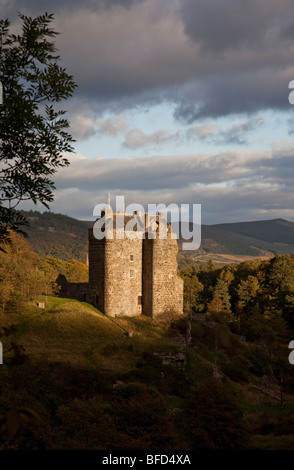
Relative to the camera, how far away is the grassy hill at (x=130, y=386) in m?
20.1

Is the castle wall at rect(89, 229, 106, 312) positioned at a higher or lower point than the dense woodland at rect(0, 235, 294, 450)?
higher

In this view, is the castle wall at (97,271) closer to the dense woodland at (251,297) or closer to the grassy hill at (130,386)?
the grassy hill at (130,386)

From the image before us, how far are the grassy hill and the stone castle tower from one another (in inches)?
65.9

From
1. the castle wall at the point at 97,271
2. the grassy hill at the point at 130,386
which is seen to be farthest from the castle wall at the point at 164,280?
the castle wall at the point at 97,271

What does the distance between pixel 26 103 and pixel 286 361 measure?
5208 centimetres

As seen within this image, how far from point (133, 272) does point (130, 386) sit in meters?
20.0

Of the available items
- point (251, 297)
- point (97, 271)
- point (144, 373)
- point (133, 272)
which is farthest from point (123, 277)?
point (251, 297)

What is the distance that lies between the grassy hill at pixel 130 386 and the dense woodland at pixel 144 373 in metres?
0.07

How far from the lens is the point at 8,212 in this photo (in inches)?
480

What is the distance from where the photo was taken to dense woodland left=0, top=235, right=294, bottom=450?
2039 cm

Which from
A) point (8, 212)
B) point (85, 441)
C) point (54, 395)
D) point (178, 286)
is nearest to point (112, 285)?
point (178, 286)

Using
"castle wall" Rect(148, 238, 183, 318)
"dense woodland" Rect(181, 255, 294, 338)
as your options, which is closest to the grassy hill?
A: "castle wall" Rect(148, 238, 183, 318)

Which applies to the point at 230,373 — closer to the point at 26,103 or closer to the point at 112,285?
the point at 112,285

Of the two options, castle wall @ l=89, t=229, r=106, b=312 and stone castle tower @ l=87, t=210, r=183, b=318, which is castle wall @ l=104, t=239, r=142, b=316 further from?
castle wall @ l=89, t=229, r=106, b=312
